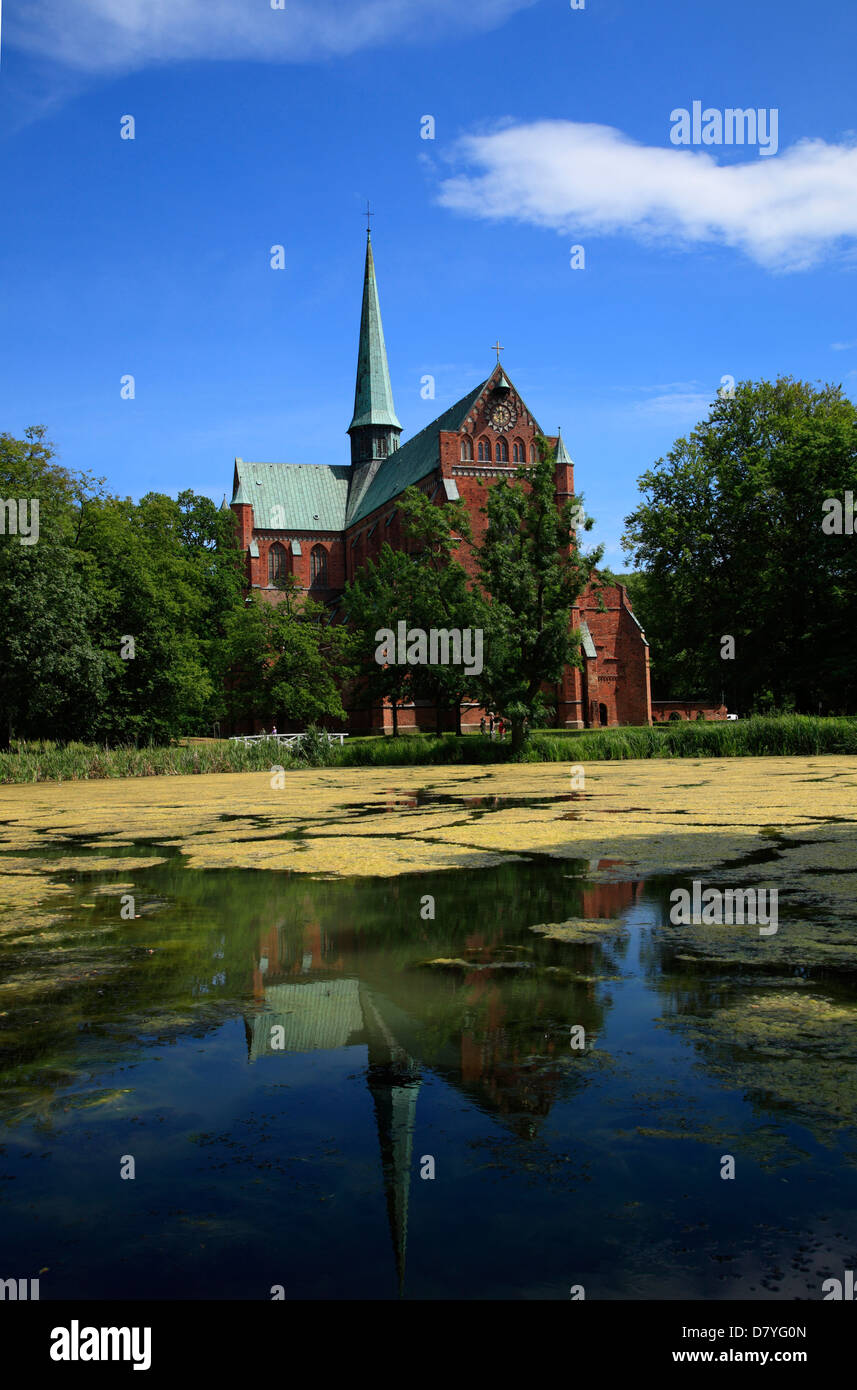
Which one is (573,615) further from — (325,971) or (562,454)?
(325,971)

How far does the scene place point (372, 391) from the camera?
66.3 m

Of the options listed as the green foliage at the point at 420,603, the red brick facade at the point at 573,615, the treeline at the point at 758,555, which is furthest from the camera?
the red brick facade at the point at 573,615

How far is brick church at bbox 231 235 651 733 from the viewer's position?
49.0 m

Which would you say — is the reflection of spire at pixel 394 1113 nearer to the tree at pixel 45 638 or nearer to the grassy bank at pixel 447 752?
the grassy bank at pixel 447 752

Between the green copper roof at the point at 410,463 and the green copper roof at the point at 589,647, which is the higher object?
the green copper roof at the point at 410,463

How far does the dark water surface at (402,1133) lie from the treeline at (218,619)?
19493 millimetres

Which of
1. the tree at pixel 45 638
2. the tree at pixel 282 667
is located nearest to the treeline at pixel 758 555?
the tree at pixel 282 667

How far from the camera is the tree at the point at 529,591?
78.1 feet

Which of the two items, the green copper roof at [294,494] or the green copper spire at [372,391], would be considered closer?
the green copper spire at [372,391]

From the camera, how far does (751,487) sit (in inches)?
1407

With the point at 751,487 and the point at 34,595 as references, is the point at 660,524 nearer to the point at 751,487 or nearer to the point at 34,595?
the point at 751,487

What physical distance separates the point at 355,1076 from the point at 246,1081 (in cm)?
A: 32

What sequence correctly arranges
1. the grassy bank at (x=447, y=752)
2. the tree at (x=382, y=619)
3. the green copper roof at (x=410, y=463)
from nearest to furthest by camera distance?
the grassy bank at (x=447, y=752), the tree at (x=382, y=619), the green copper roof at (x=410, y=463)

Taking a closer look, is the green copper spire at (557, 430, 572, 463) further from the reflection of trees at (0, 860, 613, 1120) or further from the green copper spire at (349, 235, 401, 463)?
the reflection of trees at (0, 860, 613, 1120)
